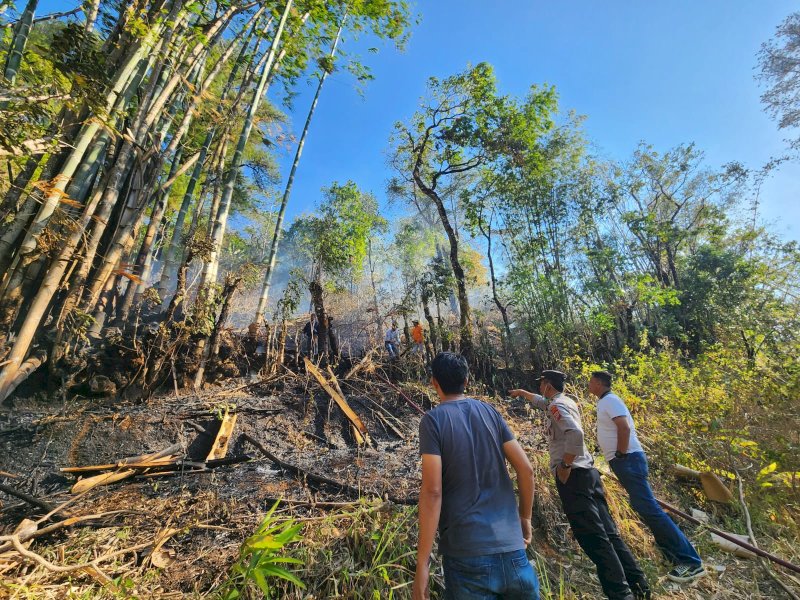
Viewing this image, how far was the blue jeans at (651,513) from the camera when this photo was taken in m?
2.70

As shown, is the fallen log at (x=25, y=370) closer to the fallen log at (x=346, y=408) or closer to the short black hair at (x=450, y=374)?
the fallen log at (x=346, y=408)

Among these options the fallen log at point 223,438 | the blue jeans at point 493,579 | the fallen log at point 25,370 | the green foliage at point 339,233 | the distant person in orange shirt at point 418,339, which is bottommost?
the blue jeans at point 493,579

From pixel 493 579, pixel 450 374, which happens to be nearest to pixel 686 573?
pixel 493 579

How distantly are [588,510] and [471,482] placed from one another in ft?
4.86

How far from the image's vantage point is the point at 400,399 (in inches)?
254

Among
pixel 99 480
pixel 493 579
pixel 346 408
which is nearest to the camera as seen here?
pixel 493 579

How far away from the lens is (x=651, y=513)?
2750 millimetres

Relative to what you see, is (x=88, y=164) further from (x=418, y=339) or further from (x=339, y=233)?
(x=339, y=233)

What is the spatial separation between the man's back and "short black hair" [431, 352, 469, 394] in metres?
0.09

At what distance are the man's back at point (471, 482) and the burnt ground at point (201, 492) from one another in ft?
3.64

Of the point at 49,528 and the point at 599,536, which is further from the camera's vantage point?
the point at 599,536

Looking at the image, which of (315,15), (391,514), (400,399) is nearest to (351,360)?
(400,399)

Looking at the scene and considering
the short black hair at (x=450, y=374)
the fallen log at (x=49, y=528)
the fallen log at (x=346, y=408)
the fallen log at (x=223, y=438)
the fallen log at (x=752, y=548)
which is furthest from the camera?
the fallen log at (x=346, y=408)

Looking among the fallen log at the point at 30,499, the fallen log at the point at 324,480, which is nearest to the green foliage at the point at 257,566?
the fallen log at the point at 324,480
